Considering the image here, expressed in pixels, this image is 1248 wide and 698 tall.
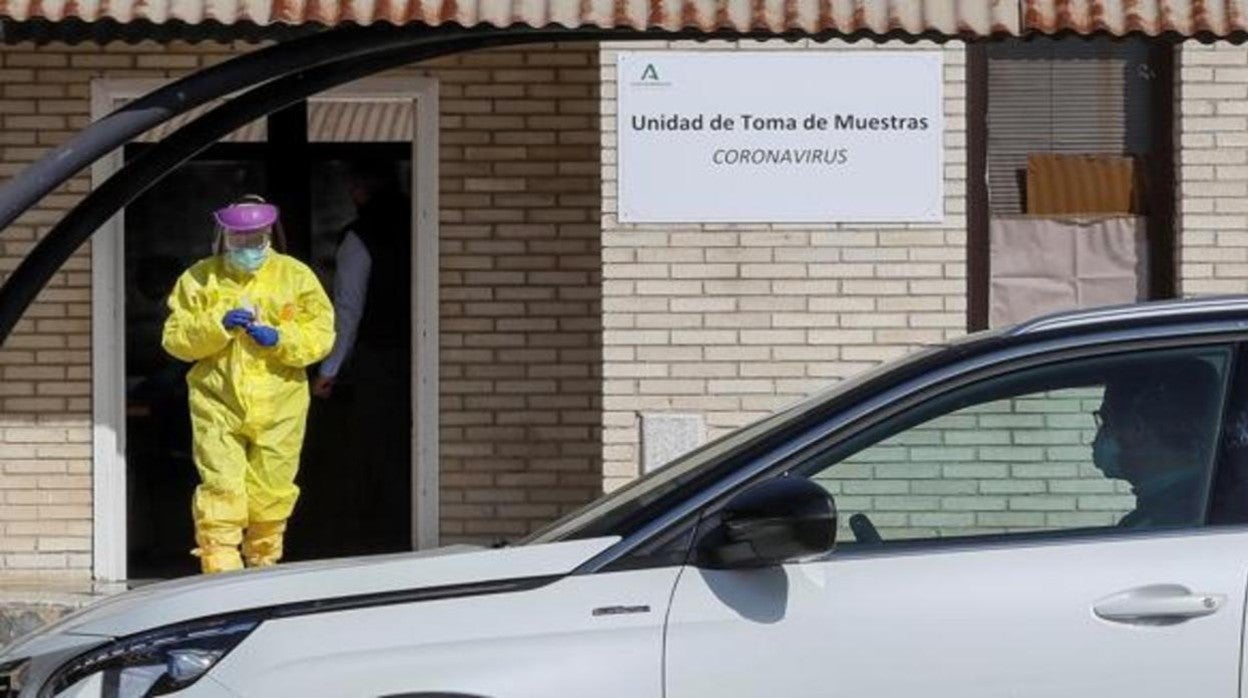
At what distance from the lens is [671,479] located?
18.4ft

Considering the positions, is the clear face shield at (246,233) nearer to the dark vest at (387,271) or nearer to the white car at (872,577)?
the dark vest at (387,271)

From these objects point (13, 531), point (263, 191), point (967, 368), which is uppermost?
point (263, 191)

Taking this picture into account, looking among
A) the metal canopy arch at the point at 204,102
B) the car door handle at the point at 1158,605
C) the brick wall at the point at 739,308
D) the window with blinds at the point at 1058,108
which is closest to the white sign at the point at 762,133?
the brick wall at the point at 739,308

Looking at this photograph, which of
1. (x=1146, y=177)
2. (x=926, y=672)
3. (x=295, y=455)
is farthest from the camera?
(x=1146, y=177)

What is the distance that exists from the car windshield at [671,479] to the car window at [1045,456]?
20cm

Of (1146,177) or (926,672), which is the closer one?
(926,672)

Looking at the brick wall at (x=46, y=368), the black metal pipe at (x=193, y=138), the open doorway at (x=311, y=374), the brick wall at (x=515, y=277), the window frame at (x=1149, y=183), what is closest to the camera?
the black metal pipe at (x=193, y=138)

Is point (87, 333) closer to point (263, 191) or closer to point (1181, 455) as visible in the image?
point (263, 191)

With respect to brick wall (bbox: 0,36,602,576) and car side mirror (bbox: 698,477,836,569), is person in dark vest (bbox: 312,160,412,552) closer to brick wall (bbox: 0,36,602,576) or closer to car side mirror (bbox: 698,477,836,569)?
brick wall (bbox: 0,36,602,576)

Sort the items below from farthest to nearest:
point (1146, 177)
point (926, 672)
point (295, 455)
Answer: point (1146, 177) < point (295, 455) < point (926, 672)

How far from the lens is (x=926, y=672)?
5.00 metres

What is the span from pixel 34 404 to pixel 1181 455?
720cm

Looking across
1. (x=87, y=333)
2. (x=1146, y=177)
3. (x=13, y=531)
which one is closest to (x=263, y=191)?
(x=87, y=333)

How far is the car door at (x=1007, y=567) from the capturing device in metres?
5.00
